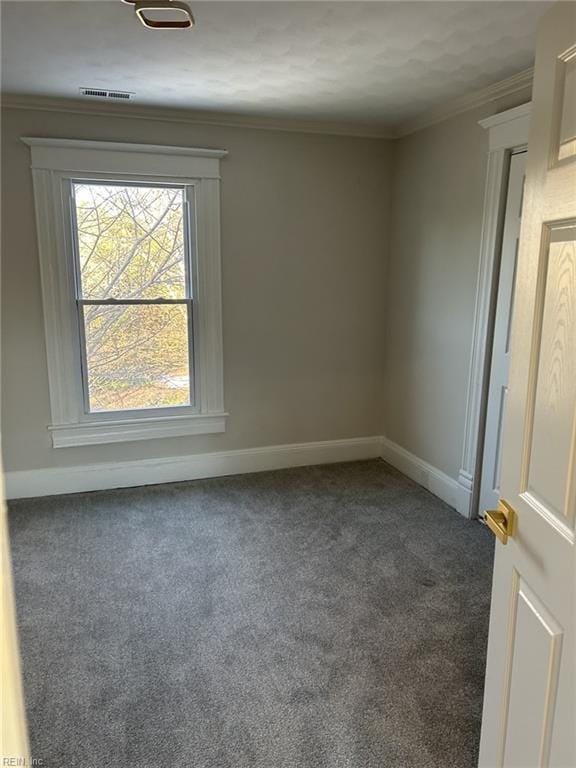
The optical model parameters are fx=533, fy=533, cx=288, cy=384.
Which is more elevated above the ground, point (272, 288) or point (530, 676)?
point (272, 288)

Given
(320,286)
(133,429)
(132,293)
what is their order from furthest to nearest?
1. (320,286)
2. (133,429)
3. (132,293)

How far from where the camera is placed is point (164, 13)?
204 cm

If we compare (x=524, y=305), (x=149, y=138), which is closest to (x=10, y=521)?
(x=149, y=138)

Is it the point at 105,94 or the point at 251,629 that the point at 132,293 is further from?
the point at 251,629

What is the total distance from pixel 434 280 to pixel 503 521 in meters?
2.62

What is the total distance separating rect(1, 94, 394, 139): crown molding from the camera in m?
3.21

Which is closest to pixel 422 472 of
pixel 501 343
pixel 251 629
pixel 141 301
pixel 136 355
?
pixel 501 343

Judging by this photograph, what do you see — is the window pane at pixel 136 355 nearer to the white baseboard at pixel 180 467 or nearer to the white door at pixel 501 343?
the white baseboard at pixel 180 467

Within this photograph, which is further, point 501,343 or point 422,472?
point 422,472

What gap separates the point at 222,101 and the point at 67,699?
3193 mm

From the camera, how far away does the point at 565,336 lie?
1.04 m

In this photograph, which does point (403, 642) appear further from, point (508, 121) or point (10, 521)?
point (508, 121)

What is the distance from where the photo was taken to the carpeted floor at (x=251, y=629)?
70.4 inches

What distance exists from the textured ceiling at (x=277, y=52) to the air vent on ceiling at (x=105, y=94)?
60mm
